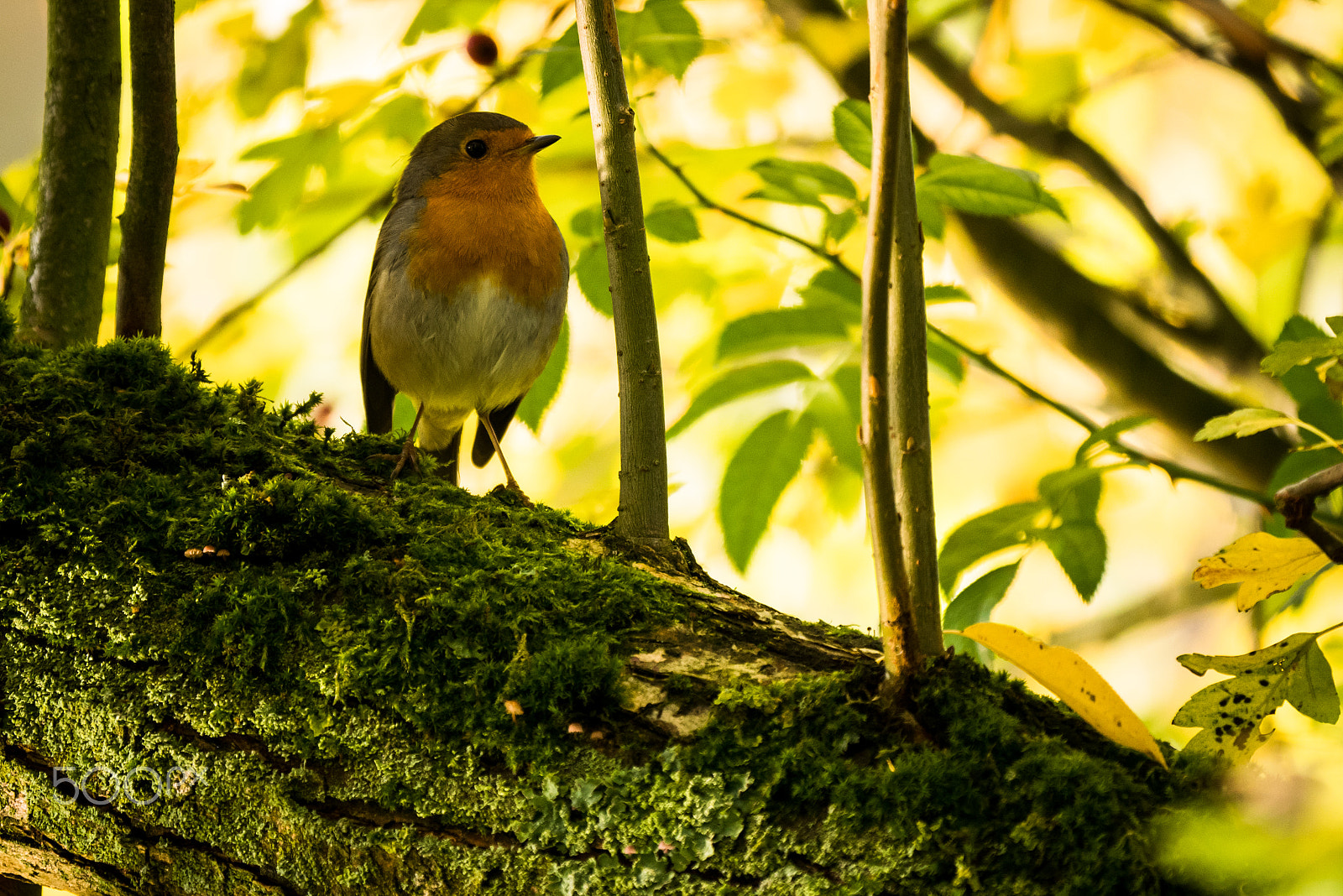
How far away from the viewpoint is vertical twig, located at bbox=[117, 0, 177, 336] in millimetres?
2230

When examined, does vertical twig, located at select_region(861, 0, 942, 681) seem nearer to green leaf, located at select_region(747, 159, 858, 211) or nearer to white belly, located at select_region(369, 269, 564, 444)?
green leaf, located at select_region(747, 159, 858, 211)

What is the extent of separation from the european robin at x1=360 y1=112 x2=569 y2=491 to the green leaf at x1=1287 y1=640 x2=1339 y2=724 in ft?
7.78

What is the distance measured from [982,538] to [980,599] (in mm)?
245

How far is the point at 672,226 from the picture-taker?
2291 millimetres

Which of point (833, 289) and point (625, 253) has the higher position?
point (833, 289)

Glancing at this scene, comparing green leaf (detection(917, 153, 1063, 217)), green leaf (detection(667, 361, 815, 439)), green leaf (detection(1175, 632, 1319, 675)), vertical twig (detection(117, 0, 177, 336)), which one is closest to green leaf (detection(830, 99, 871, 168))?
green leaf (detection(917, 153, 1063, 217))

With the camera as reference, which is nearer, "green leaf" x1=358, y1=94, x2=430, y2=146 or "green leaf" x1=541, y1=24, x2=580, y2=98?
"green leaf" x1=541, y1=24, x2=580, y2=98

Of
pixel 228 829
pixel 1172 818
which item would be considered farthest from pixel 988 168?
pixel 228 829

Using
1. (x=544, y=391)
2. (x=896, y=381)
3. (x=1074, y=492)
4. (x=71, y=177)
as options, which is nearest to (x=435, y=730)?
(x=896, y=381)

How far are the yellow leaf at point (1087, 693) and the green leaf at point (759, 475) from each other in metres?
1.01

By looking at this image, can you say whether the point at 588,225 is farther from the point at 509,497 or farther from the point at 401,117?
the point at 509,497

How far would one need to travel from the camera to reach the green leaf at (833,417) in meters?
2.30

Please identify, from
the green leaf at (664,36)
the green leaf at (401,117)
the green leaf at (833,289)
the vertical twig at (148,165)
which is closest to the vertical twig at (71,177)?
the vertical twig at (148,165)

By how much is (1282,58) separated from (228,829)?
11.1 ft
